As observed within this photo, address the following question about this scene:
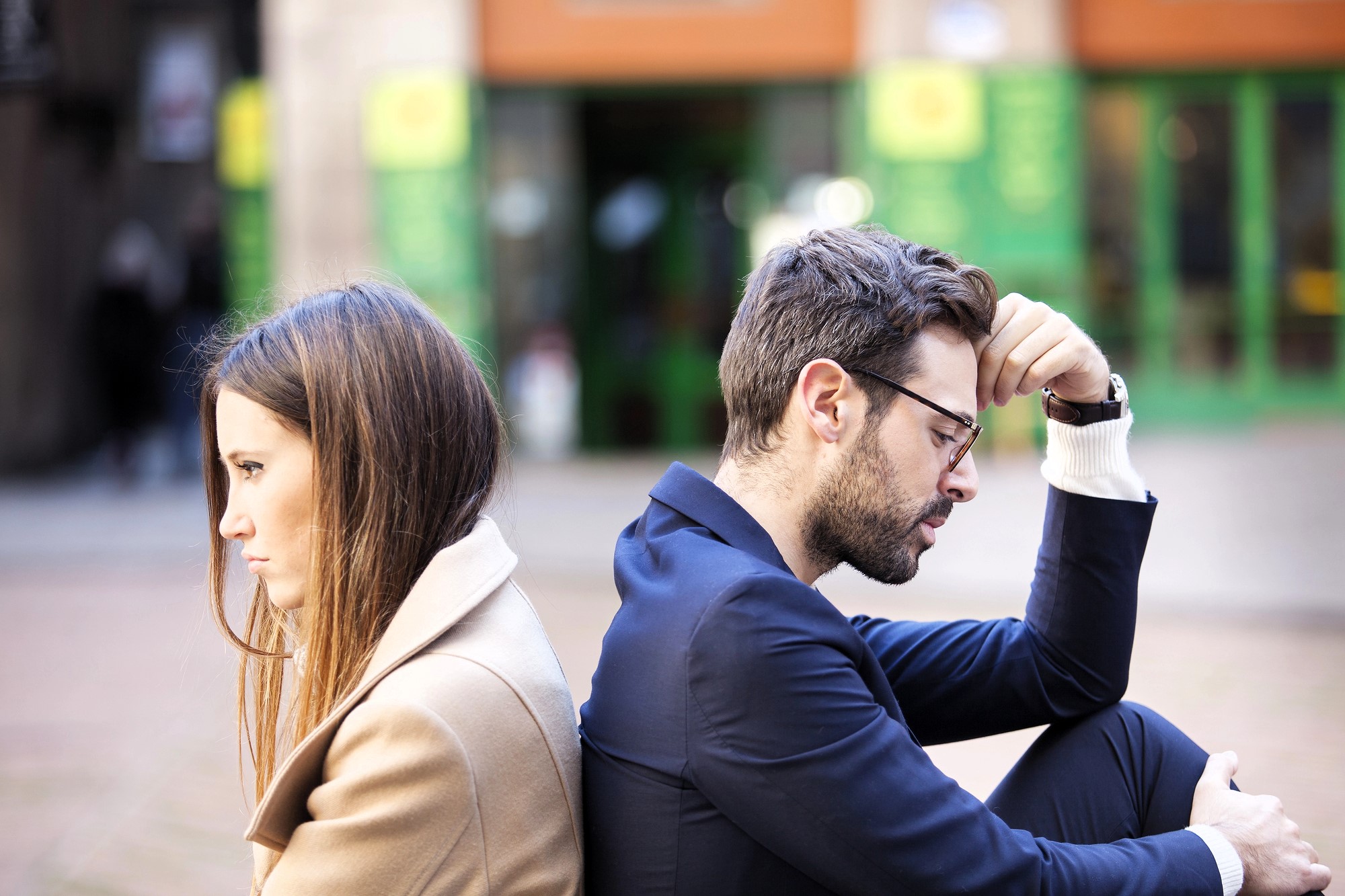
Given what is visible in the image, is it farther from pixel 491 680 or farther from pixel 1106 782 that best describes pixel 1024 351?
pixel 491 680

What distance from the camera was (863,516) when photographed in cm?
191

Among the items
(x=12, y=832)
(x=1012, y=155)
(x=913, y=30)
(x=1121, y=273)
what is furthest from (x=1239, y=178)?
(x=12, y=832)

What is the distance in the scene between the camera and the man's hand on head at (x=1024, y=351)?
2076mm

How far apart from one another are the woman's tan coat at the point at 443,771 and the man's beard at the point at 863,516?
424 mm

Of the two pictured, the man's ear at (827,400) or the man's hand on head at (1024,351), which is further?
the man's hand on head at (1024,351)

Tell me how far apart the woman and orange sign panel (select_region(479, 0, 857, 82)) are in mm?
10026

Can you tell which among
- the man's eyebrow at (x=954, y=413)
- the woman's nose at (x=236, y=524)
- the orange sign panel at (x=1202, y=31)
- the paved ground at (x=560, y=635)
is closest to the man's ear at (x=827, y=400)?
the man's eyebrow at (x=954, y=413)

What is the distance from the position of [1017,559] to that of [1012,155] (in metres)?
5.27

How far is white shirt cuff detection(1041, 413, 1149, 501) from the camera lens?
2.25m

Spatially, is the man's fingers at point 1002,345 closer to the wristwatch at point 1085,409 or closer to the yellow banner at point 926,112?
the wristwatch at point 1085,409

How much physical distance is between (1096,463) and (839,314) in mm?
621

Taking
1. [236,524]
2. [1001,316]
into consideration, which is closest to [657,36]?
[1001,316]

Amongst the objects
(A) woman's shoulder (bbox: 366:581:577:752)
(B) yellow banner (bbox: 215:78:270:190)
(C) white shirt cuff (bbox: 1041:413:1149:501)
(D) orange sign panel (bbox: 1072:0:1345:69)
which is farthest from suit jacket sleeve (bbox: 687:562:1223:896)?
A: (B) yellow banner (bbox: 215:78:270:190)

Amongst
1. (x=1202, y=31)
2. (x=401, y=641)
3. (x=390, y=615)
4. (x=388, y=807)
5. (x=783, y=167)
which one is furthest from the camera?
(x=783, y=167)
